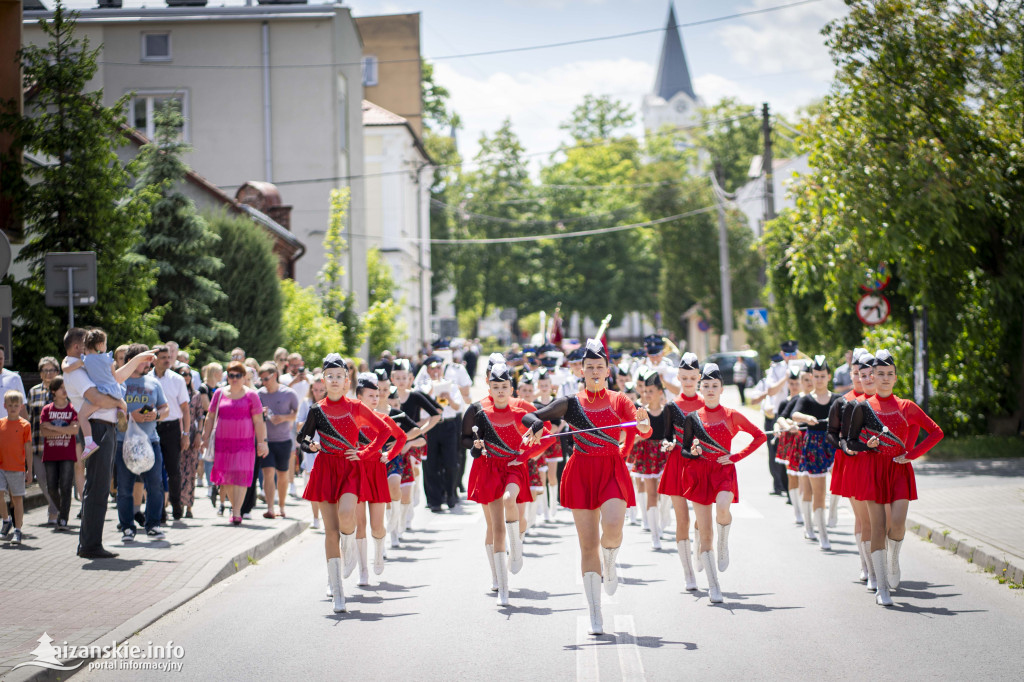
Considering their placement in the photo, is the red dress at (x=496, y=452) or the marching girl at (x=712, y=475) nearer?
the marching girl at (x=712, y=475)

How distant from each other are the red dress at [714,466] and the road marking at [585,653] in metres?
1.42

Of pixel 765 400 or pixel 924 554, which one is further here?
pixel 765 400

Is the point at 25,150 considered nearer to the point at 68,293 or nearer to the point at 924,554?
the point at 68,293

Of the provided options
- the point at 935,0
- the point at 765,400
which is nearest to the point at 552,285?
the point at 935,0

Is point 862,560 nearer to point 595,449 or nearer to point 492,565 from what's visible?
point 595,449

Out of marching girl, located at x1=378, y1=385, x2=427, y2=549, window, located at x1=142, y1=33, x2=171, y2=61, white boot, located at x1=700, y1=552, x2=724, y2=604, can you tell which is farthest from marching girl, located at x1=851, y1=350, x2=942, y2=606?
window, located at x1=142, y1=33, x2=171, y2=61

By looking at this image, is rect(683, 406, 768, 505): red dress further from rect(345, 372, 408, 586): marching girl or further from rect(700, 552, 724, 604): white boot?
rect(345, 372, 408, 586): marching girl

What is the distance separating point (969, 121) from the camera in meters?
19.3

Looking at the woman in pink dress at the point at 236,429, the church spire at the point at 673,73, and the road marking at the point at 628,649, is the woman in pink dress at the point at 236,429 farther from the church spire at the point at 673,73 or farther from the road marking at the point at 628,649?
the church spire at the point at 673,73

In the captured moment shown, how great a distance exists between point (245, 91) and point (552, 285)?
4061cm

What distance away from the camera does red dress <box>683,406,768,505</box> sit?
933 centimetres

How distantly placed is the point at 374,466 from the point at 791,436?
5.41 meters

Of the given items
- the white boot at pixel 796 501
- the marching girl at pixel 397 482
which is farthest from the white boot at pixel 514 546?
the white boot at pixel 796 501

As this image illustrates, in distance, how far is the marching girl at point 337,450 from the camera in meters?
9.45
